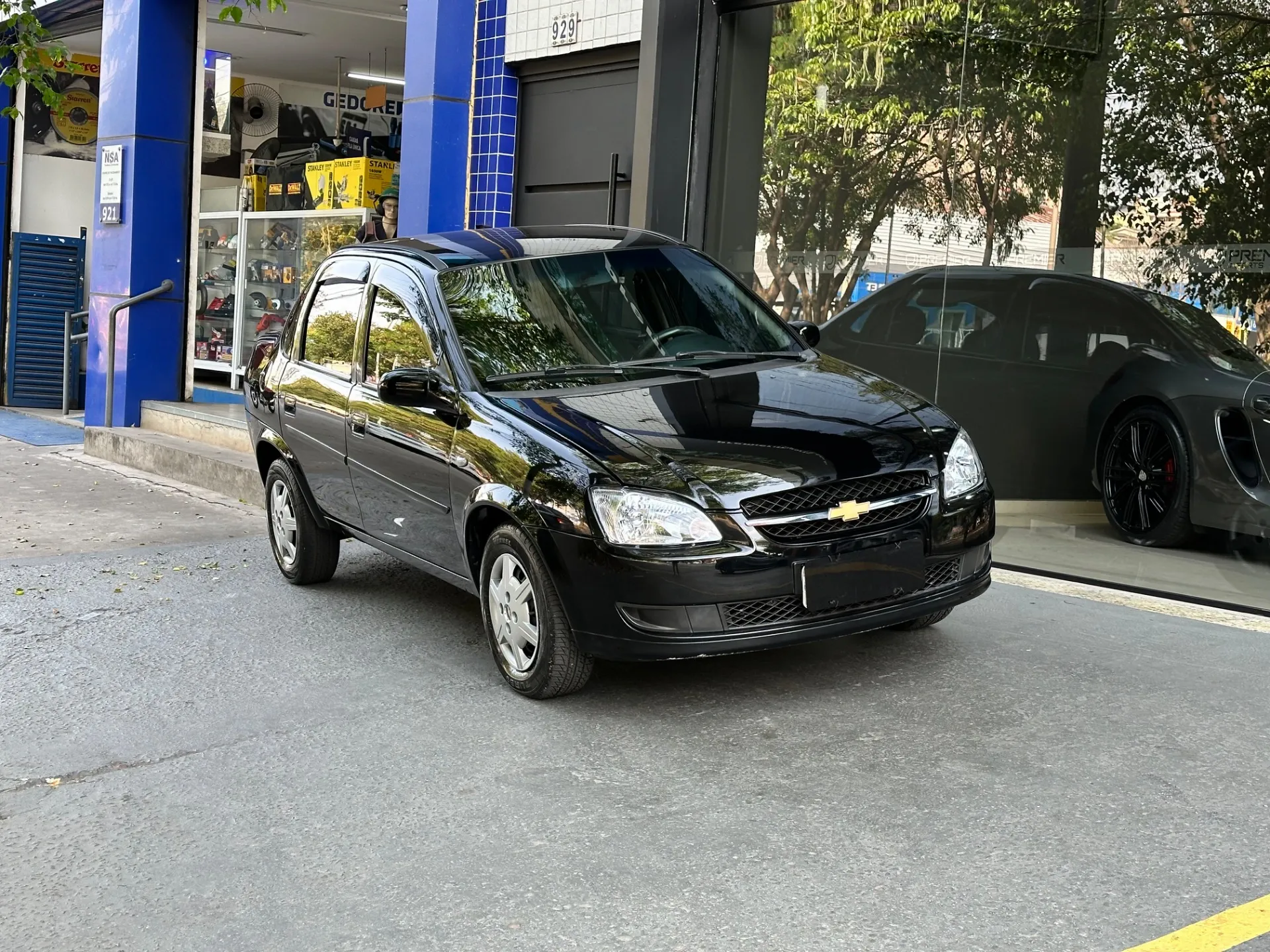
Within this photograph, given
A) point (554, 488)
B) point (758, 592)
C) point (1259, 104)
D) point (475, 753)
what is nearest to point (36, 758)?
point (475, 753)

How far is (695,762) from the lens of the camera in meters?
4.34

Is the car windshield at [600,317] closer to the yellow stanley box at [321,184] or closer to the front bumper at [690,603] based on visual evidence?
the front bumper at [690,603]

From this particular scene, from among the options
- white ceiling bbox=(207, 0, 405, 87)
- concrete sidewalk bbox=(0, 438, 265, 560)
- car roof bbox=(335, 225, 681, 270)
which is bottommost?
concrete sidewalk bbox=(0, 438, 265, 560)

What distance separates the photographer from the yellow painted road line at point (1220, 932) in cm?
302

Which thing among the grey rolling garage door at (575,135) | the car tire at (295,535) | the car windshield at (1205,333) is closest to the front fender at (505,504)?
the car tire at (295,535)

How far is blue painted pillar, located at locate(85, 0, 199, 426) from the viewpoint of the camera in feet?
44.9

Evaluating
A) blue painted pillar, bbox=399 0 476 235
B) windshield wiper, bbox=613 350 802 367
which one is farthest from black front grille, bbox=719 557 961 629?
blue painted pillar, bbox=399 0 476 235

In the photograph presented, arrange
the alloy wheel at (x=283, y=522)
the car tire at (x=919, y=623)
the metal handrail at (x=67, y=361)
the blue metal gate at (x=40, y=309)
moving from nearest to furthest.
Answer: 1. the car tire at (x=919, y=623)
2. the alloy wheel at (x=283, y=522)
3. the metal handrail at (x=67, y=361)
4. the blue metal gate at (x=40, y=309)

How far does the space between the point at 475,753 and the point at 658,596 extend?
2.57 ft

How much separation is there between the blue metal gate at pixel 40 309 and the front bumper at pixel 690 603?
15.4m

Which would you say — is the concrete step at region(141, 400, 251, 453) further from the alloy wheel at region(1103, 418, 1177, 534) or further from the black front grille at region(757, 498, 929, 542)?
the black front grille at region(757, 498, 929, 542)

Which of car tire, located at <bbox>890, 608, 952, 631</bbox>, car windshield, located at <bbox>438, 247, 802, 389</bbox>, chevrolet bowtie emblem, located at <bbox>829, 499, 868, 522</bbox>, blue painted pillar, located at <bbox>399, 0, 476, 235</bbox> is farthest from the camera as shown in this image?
blue painted pillar, located at <bbox>399, 0, 476, 235</bbox>

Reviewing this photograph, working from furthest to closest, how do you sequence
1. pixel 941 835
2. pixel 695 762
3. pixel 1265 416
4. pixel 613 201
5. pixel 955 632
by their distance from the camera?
pixel 613 201 → pixel 1265 416 → pixel 955 632 → pixel 695 762 → pixel 941 835

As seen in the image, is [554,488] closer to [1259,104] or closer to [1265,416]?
[1265,416]
